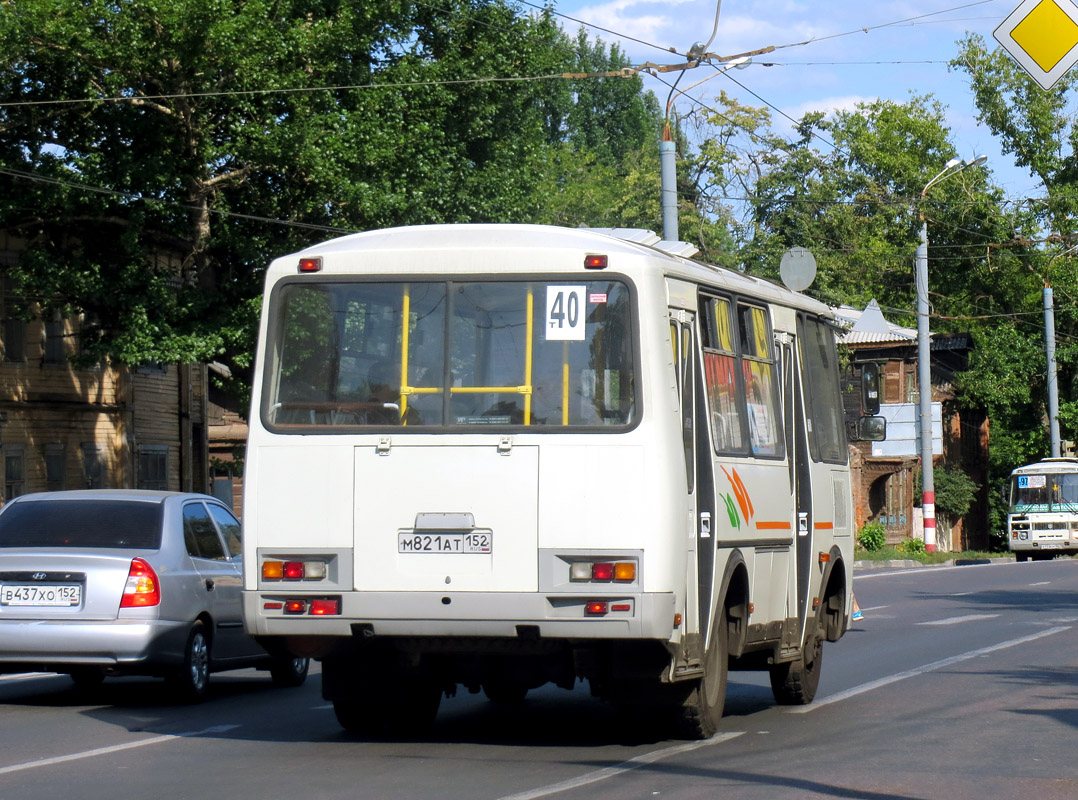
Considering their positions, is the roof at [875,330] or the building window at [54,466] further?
the roof at [875,330]

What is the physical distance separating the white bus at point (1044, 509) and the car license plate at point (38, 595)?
48847mm

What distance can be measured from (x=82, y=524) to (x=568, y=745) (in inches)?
174

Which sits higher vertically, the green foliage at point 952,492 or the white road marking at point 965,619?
the green foliage at point 952,492

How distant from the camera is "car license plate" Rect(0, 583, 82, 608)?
473 inches

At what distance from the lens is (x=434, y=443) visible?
934cm

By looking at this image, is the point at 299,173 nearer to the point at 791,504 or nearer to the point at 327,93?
the point at 327,93

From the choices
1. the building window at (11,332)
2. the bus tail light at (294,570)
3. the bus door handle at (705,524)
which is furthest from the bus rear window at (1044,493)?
the bus tail light at (294,570)

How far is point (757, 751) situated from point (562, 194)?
221ft

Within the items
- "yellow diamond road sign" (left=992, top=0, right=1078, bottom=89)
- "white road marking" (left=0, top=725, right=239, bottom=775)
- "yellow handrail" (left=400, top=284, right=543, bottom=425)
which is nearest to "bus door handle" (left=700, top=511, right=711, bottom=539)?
"yellow handrail" (left=400, top=284, right=543, bottom=425)

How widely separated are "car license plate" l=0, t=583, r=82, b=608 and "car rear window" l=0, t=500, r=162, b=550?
43cm

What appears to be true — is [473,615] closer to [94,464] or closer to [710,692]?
[710,692]

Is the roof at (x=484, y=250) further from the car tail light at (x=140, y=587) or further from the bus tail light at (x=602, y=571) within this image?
the car tail light at (x=140, y=587)

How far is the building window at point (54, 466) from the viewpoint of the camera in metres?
34.4

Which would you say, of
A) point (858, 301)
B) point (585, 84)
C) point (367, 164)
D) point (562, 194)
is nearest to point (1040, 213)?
point (858, 301)
